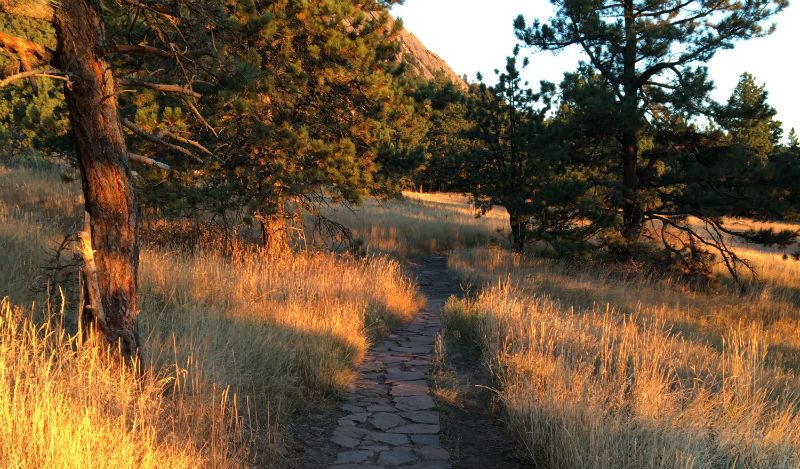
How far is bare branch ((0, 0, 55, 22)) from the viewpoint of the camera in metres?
3.13

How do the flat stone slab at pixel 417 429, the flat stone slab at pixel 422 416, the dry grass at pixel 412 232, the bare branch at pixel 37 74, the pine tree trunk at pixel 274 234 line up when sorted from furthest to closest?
the dry grass at pixel 412 232 → the pine tree trunk at pixel 274 234 → the flat stone slab at pixel 422 416 → the flat stone slab at pixel 417 429 → the bare branch at pixel 37 74

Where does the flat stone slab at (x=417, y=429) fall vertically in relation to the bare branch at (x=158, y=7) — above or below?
below

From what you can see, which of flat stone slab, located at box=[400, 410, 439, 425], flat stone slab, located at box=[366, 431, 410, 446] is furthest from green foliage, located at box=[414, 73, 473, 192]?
flat stone slab, located at box=[366, 431, 410, 446]

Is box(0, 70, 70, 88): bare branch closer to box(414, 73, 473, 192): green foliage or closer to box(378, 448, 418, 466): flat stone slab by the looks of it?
box(378, 448, 418, 466): flat stone slab

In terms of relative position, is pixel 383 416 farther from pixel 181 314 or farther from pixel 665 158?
pixel 665 158

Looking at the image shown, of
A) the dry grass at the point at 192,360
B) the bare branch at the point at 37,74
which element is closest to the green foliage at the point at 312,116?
the dry grass at the point at 192,360

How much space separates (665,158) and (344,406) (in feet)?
39.3

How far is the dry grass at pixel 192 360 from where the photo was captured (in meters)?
2.71

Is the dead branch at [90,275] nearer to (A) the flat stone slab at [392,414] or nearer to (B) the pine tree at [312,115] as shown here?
(A) the flat stone slab at [392,414]

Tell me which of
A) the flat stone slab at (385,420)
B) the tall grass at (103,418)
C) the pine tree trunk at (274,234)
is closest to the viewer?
the tall grass at (103,418)

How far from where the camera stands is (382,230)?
1877 cm

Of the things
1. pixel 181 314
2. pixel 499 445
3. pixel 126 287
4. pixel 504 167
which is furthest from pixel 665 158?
pixel 126 287

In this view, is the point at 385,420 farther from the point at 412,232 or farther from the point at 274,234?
the point at 412,232

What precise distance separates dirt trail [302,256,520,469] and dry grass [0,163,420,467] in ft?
0.96
